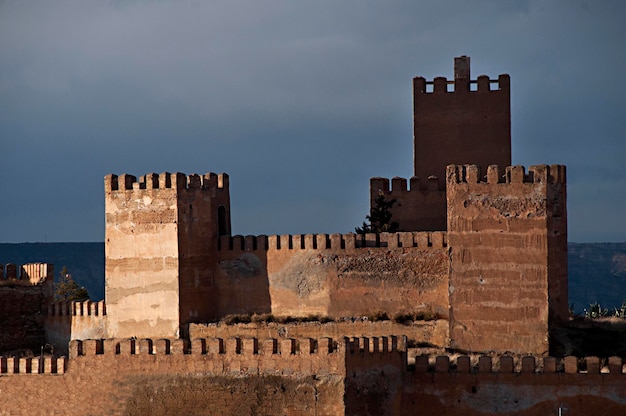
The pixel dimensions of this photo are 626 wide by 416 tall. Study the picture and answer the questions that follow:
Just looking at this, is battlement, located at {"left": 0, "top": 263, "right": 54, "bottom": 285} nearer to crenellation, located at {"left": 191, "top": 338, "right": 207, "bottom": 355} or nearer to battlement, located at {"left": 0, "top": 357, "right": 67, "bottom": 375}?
battlement, located at {"left": 0, "top": 357, "right": 67, "bottom": 375}

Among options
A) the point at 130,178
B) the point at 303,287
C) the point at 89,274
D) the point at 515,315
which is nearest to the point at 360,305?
the point at 303,287

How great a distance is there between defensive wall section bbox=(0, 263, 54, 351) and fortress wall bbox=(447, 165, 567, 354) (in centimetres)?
1372

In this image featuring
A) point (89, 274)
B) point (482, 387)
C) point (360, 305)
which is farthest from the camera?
point (89, 274)

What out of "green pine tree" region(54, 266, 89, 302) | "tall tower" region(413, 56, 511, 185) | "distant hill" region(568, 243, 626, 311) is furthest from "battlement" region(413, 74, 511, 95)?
"distant hill" region(568, 243, 626, 311)

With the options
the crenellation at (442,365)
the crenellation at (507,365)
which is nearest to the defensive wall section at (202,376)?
the crenellation at (442,365)

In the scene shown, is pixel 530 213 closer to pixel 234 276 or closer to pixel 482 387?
pixel 482 387

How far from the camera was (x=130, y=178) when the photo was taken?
36.6 metres

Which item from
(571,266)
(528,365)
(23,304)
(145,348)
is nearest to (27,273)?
(23,304)

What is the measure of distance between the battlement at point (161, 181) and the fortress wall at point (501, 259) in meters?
6.75

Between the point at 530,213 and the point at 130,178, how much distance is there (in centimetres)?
1020

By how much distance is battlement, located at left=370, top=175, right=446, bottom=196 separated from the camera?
39.0 meters

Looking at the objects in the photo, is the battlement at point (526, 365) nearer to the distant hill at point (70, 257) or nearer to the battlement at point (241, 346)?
the battlement at point (241, 346)

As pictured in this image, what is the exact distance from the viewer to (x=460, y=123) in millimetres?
40469

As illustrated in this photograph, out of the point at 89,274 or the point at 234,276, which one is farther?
the point at 89,274
